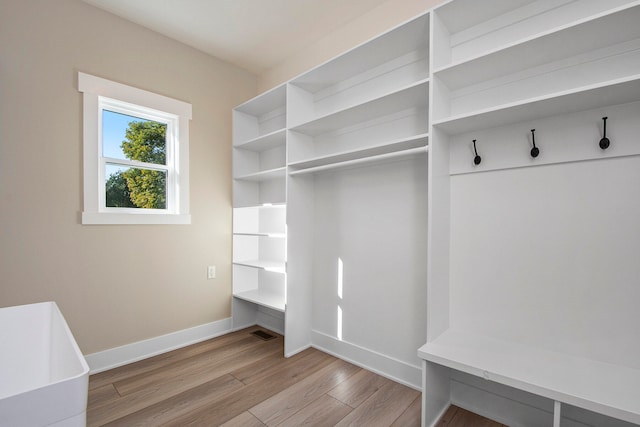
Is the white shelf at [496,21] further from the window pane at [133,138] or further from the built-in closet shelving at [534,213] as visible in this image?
the window pane at [133,138]

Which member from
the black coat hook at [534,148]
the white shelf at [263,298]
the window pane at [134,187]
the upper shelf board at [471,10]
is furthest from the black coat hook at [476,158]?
the window pane at [134,187]

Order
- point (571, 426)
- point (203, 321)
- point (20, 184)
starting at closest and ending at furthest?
point (571, 426) < point (20, 184) < point (203, 321)

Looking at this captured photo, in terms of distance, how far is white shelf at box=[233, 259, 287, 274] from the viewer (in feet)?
8.81

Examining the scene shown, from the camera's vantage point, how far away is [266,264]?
2984 millimetres

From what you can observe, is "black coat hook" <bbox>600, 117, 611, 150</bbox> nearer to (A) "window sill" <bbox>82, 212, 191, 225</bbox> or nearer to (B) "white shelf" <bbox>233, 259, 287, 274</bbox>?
(B) "white shelf" <bbox>233, 259, 287, 274</bbox>

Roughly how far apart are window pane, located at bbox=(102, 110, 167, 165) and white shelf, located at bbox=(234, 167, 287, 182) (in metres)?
0.74

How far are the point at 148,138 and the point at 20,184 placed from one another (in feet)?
3.09

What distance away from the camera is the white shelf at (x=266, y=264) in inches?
106

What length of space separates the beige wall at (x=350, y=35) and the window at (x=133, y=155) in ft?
3.27

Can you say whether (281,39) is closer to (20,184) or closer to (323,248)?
(323,248)

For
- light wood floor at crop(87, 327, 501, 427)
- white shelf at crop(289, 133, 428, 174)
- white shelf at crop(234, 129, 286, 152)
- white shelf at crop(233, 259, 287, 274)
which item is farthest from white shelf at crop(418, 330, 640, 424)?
white shelf at crop(234, 129, 286, 152)

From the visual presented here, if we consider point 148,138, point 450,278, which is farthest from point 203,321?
point 450,278

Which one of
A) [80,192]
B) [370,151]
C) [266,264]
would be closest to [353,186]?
[370,151]

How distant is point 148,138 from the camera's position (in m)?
2.71
